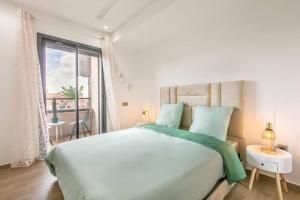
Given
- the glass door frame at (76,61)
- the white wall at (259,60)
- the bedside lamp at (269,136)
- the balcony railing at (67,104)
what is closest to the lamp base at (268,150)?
the bedside lamp at (269,136)

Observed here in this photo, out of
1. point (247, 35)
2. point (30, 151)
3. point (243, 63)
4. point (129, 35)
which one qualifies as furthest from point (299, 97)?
point (30, 151)

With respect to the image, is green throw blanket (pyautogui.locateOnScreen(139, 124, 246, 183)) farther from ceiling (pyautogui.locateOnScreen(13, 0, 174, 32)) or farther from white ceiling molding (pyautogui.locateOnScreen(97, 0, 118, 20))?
white ceiling molding (pyautogui.locateOnScreen(97, 0, 118, 20))

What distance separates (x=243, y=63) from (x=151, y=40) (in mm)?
2050

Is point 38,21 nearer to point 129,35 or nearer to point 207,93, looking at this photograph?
point 129,35

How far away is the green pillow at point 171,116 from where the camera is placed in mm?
2838

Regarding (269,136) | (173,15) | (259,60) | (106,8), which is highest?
(106,8)

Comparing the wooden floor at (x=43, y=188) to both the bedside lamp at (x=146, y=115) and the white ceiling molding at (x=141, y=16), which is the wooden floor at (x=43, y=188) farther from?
the white ceiling molding at (x=141, y=16)

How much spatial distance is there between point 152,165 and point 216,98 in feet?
5.73

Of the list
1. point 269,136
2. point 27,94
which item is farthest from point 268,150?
point 27,94

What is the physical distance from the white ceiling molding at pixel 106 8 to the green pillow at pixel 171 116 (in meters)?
2.09

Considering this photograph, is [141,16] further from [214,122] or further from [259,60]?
[214,122]

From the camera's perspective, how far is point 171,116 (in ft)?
9.50

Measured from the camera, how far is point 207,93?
2.72 meters


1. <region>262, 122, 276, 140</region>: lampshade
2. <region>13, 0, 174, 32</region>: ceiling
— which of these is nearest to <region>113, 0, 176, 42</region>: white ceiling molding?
<region>13, 0, 174, 32</region>: ceiling
